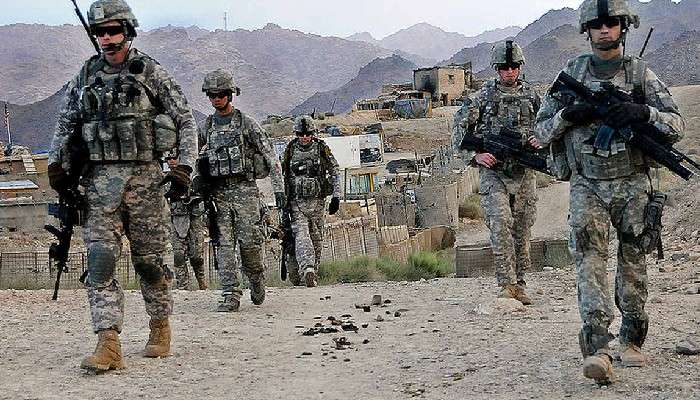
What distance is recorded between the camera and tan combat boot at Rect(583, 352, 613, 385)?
4703 millimetres

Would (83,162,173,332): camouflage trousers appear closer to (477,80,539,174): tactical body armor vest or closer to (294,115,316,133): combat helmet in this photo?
(477,80,539,174): tactical body armor vest

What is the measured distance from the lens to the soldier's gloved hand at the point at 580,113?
510 centimetres

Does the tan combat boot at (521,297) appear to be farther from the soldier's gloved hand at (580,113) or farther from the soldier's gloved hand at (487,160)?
the soldier's gloved hand at (580,113)

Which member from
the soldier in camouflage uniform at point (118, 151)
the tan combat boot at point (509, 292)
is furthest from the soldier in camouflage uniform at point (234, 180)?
the soldier in camouflage uniform at point (118, 151)

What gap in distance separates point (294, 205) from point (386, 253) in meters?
4.89

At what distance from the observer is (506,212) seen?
26.6ft

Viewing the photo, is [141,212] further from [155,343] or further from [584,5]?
[584,5]

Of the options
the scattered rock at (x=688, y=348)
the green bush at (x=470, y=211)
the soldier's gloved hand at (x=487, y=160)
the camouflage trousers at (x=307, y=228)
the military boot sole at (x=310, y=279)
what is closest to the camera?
the scattered rock at (x=688, y=348)

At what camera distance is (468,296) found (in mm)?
9289

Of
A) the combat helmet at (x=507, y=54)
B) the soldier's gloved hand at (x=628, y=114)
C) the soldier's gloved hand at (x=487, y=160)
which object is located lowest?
the soldier's gloved hand at (x=487, y=160)

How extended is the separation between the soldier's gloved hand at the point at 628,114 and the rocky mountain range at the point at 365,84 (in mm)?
134780

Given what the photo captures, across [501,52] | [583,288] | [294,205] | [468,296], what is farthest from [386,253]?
[583,288]

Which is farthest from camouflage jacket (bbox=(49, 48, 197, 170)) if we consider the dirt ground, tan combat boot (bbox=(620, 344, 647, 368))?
tan combat boot (bbox=(620, 344, 647, 368))

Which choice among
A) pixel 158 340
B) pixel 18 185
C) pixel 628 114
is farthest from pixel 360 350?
pixel 18 185
